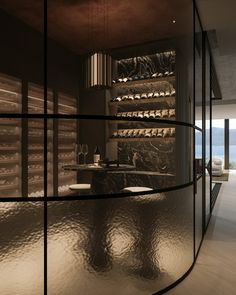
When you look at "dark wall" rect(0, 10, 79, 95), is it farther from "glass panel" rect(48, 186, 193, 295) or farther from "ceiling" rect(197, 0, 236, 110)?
"ceiling" rect(197, 0, 236, 110)

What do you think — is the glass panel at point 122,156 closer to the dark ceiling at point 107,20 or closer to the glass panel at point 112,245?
the glass panel at point 112,245

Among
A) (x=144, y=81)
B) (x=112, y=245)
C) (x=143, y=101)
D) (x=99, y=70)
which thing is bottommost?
(x=112, y=245)

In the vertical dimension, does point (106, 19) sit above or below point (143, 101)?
above

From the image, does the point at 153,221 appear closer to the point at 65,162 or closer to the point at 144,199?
the point at 144,199

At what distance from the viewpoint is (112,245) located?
1.93 meters

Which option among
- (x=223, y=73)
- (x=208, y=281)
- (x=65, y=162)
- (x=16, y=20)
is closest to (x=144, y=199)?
(x=65, y=162)

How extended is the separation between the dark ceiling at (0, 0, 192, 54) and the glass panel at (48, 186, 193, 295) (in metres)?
1.15

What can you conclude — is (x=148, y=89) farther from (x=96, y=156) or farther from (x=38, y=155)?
(x=38, y=155)

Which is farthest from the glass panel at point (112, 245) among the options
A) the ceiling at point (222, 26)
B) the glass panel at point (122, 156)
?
the ceiling at point (222, 26)

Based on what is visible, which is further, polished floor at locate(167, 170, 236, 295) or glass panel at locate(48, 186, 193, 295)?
polished floor at locate(167, 170, 236, 295)

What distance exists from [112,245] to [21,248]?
56cm

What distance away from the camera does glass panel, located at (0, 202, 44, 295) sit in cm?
173

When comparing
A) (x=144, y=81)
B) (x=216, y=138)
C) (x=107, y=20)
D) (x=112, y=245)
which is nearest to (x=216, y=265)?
(x=112, y=245)

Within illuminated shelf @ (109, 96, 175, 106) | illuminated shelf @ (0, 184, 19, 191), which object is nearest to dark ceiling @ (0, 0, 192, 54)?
illuminated shelf @ (109, 96, 175, 106)
